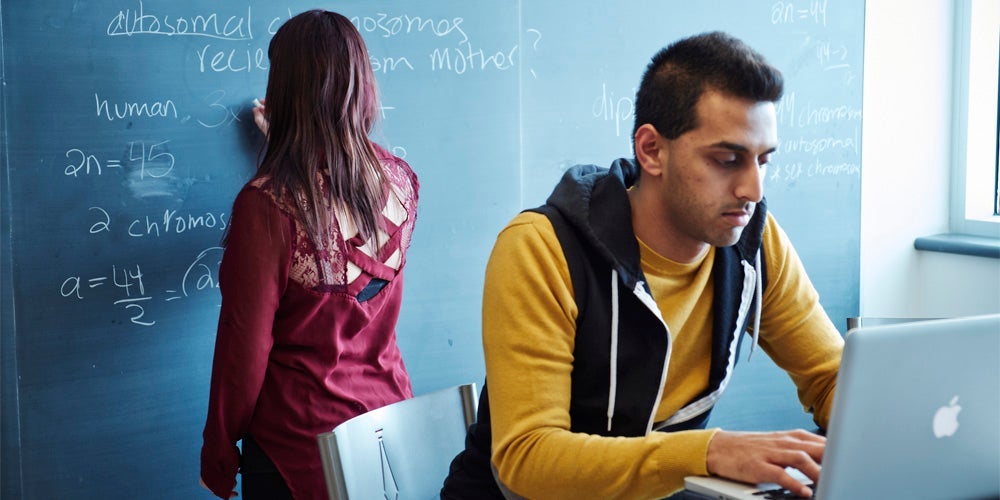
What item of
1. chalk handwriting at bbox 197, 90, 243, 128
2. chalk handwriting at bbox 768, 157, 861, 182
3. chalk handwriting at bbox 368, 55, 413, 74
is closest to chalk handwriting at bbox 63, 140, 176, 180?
chalk handwriting at bbox 197, 90, 243, 128

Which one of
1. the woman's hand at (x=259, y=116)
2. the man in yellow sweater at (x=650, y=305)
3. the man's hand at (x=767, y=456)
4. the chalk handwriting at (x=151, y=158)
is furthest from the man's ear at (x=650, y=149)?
the chalk handwriting at (x=151, y=158)

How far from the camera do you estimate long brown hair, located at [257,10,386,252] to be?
1944 millimetres

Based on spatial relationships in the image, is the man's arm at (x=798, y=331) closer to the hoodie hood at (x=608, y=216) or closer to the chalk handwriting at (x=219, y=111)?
the hoodie hood at (x=608, y=216)

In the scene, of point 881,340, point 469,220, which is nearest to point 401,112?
point 469,220

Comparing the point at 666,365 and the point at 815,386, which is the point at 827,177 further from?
the point at 666,365

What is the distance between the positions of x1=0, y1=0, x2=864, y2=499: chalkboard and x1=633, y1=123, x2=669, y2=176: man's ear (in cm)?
125

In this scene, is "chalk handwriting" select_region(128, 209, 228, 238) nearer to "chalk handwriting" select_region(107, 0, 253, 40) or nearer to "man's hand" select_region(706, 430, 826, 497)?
"chalk handwriting" select_region(107, 0, 253, 40)

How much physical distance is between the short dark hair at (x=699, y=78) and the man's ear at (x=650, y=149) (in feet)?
0.04

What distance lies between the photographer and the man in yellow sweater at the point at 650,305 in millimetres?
1282

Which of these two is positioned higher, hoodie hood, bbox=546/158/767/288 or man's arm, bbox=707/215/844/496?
hoodie hood, bbox=546/158/767/288

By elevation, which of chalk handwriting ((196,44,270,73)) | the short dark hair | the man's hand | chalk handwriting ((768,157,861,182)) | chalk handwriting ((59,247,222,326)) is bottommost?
the man's hand

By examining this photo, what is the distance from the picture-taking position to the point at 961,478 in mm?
1146

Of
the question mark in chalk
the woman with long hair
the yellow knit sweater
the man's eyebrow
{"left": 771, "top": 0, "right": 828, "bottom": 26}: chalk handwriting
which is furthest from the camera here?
{"left": 771, "top": 0, "right": 828, "bottom": 26}: chalk handwriting

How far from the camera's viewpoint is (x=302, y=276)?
6.31ft
